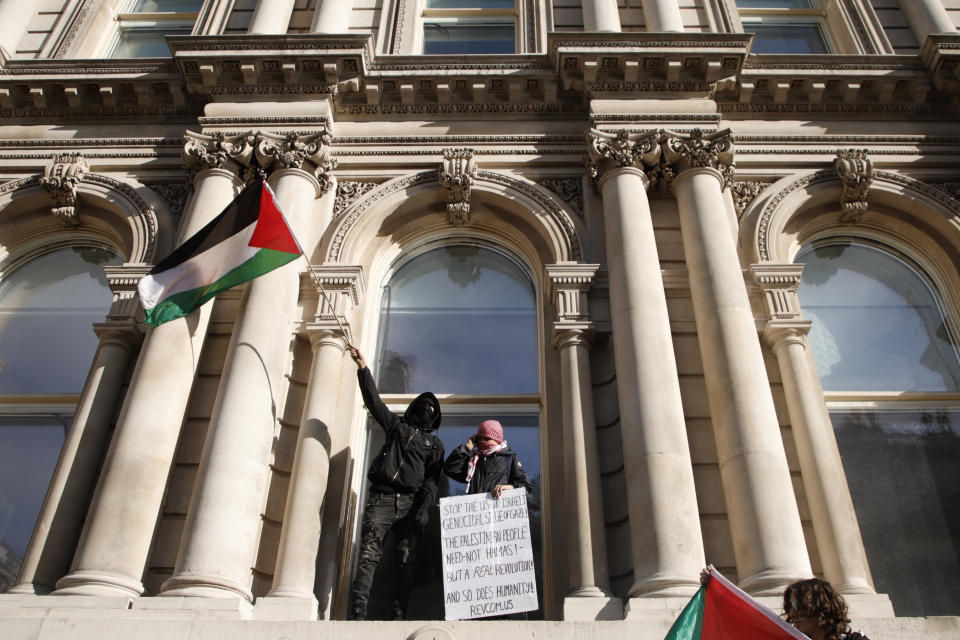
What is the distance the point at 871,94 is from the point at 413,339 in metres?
8.45

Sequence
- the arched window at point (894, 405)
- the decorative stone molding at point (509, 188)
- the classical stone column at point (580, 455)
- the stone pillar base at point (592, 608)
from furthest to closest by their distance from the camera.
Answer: the decorative stone molding at point (509, 188)
the arched window at point (894, 405)
the classical stone column at point (580, 455)
the stone pillar base at point (592, 608)

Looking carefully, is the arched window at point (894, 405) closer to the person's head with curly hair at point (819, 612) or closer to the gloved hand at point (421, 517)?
the person's head with curly hair at point (819, 612)

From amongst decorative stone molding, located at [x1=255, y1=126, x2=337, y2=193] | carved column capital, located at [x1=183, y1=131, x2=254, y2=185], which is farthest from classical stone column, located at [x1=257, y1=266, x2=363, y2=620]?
carved column capital, located at [x1=183, y1=131, x2=254, y2=185]

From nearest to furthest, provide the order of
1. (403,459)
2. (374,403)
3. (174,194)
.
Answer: (403,459)
(374,403)
(174,194)

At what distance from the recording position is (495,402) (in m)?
10.6

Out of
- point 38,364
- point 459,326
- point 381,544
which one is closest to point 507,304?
point 459,326

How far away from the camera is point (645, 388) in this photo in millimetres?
9078

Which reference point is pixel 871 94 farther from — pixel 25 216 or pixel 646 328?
pixel 25 216

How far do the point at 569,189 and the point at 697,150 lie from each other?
196 cm

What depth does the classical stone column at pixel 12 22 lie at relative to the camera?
47.6ft

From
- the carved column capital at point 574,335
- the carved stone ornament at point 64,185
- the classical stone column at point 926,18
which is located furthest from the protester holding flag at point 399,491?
the classical stone column at point 926,18

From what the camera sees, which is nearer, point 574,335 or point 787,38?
point 574,335

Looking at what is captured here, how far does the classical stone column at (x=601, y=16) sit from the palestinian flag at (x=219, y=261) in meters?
6.86

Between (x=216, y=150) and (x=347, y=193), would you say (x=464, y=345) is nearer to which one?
(x=347, y=193)
